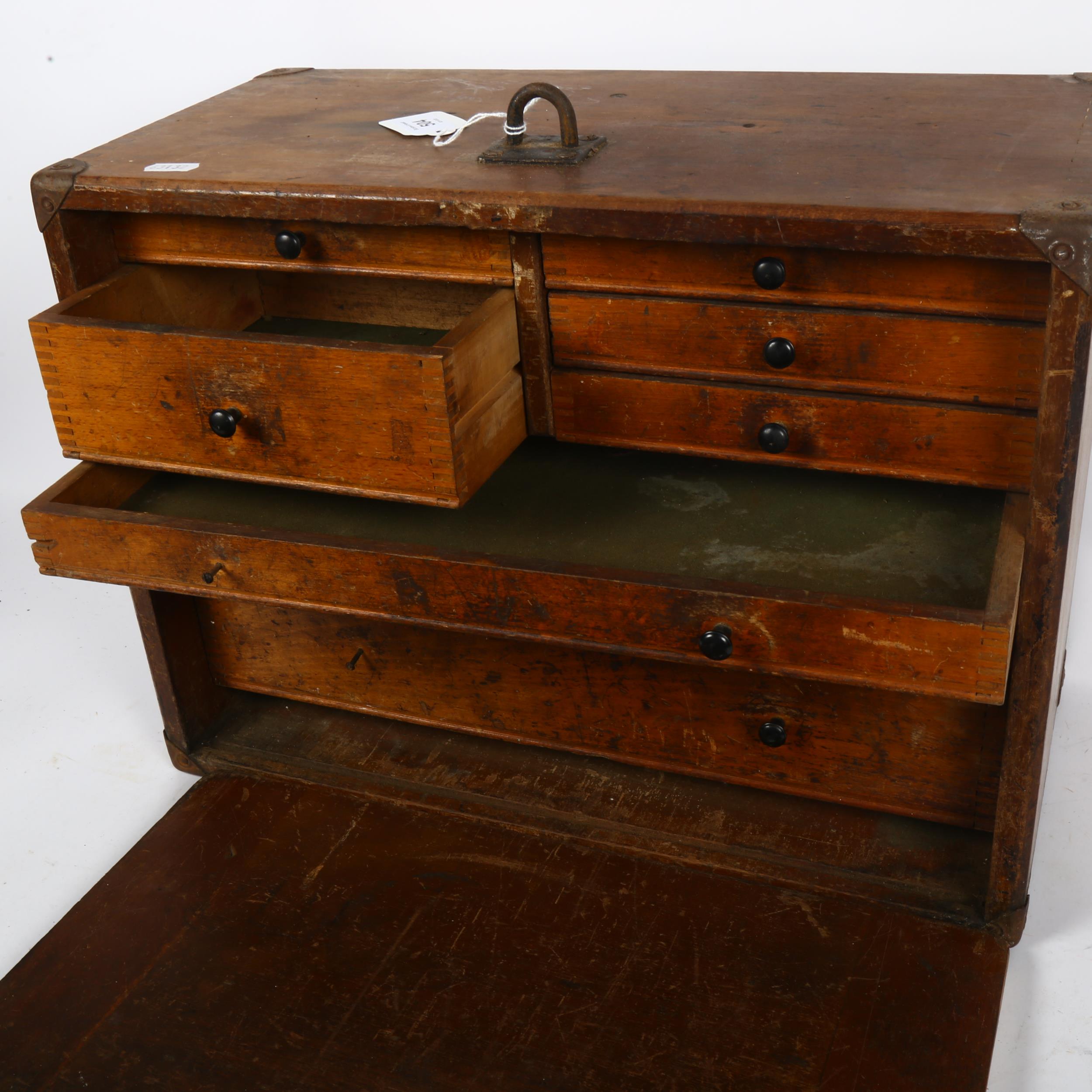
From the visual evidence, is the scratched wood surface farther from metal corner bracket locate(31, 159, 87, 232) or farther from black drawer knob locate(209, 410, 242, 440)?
metal corner bracket locate(31, 159, 87, 232)

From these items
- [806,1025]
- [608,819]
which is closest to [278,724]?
[608,819]

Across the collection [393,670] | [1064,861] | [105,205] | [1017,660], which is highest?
[105,205]

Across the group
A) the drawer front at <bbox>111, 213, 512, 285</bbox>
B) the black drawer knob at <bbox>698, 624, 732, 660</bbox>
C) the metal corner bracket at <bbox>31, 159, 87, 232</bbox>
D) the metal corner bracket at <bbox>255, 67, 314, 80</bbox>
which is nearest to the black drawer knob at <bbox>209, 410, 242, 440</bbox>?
the drawer front at <bbox>111, 213, 512, 285</bbox>

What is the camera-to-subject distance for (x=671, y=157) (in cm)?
196

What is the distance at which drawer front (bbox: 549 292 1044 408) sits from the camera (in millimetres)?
1766

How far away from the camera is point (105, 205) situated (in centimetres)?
203

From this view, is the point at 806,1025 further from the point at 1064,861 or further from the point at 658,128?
the point at 658,128

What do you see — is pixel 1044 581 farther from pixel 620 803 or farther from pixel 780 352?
pixel 620 803

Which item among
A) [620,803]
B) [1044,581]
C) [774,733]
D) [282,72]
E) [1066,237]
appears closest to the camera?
[1066,237]

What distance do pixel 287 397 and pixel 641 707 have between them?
762 mm

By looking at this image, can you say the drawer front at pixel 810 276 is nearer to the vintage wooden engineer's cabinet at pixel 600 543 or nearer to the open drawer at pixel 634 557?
the vintage wooden engineer's cabinet at pixel 600 543

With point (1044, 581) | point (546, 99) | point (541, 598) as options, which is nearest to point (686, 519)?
point (541, 598)

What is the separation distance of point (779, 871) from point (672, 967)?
0.81 feet

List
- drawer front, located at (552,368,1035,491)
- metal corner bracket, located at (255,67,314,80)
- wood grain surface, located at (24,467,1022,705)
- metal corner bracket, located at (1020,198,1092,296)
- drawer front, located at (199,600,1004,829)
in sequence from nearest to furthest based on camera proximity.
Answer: metal corner bracket, located at (1020,198,1092,296), wood grain surface, located at (24,467,1022,705), drawer front, located at (552,368,1035,491), drawer front, located at (199,600,1004,829), metal corner bracket, located at (255,67,314,80)
